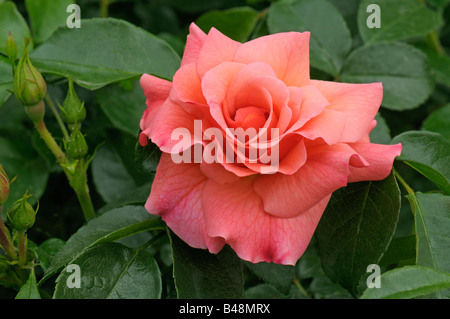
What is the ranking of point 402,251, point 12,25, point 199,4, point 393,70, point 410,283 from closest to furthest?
point 410,283
point 402,251
point 12,25
point 393,70
point 199,4

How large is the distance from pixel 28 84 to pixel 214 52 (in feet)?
0.78

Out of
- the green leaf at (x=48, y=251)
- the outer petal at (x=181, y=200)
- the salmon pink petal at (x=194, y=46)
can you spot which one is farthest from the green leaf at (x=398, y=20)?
the green leaf at (x=48, y=251)

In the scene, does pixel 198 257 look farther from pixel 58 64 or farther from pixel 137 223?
pixel 58 64

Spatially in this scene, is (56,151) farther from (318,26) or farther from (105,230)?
(318,26)

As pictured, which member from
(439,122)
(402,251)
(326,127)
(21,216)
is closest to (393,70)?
(439,122)

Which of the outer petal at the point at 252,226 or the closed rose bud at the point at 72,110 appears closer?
the outer petal at the point at 252,226

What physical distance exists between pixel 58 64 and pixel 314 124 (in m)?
0.43

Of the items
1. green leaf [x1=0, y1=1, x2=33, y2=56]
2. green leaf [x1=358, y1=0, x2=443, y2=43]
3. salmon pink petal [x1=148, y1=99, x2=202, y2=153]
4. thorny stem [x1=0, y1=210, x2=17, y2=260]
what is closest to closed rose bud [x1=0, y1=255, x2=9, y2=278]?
thorny stem [x1=0, y1=210, x2=17, y2=260]

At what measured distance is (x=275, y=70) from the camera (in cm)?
66

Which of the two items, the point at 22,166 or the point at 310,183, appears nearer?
the point at 310,183

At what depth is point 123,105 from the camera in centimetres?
95

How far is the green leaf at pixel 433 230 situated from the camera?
24.5 inches

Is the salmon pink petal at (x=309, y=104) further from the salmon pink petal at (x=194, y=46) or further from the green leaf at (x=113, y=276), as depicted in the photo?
the green leaf at (x=113, y=276)

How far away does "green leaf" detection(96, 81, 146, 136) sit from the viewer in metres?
0.92
